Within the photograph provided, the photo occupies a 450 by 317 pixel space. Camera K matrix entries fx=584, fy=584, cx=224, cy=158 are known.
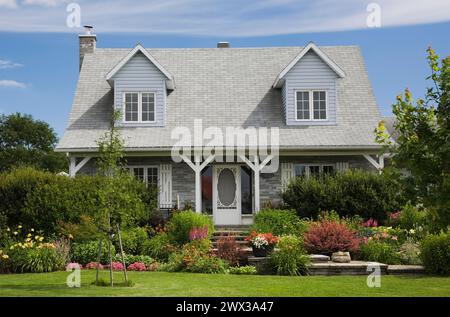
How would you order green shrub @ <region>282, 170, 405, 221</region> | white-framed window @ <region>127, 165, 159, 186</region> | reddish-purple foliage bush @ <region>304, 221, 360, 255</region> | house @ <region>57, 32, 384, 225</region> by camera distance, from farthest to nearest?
white-framed window @ <region>127, 165, 159, 186</region>
house @ <region>57, 32, 384, 225</region>
green shrub @ <region>282, 170, 405, 221</region>
reddish-purple foliage bush @ <region>304, 221, 360, 255</region>

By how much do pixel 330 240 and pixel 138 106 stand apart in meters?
10.1

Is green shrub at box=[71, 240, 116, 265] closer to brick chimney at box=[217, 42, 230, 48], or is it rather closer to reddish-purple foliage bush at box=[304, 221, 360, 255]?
reddish-purple foliage bush at box=[304, 221, 360, 255]

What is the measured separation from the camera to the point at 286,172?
21.8 m

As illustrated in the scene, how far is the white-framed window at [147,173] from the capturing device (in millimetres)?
21922

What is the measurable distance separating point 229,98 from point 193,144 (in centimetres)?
363

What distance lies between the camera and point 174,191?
71.2 ft

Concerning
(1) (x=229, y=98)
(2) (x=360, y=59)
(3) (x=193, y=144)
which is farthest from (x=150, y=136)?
(2) (x=360, y=59)

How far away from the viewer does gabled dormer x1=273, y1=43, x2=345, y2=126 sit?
2256 cm

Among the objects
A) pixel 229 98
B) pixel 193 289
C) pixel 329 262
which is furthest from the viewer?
pixel 229 98

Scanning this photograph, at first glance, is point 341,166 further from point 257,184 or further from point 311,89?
point 257,184

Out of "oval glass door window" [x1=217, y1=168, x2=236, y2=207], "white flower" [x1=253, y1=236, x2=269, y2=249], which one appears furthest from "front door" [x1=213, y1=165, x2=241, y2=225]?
"white flower" [x1=253, y1=236, x2=269, y2=249]

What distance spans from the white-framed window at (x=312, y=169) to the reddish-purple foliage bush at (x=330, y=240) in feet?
19.1

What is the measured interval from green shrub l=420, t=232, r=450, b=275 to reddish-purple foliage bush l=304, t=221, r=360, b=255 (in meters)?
2.30
